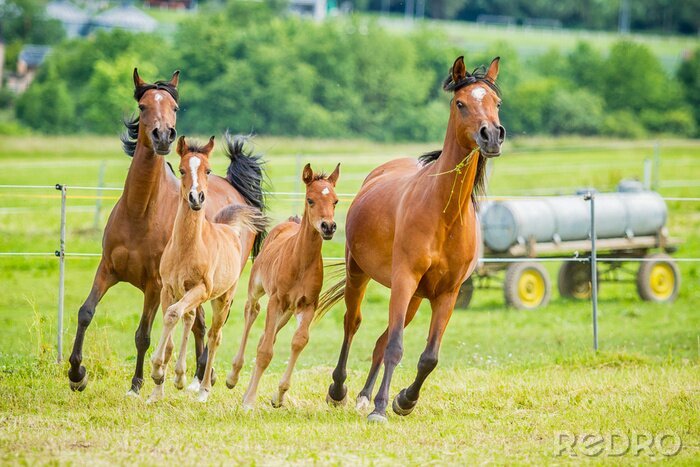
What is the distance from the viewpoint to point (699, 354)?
11703mm

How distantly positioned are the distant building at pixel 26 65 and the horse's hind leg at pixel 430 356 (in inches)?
2053

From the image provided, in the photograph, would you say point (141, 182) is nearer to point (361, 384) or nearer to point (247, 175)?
point (247, 175)

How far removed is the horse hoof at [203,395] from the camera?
8570 mm

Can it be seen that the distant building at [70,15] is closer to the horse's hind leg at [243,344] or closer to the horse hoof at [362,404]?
the horse's hind leg at [243,344]

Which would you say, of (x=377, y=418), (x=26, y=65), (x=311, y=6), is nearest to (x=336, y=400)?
(x=377, y=418)

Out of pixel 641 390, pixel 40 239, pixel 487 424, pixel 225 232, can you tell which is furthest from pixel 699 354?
pixel 40 239

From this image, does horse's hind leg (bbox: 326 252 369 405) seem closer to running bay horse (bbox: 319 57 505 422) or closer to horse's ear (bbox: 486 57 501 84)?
running bay horse (bbox: 319 57 505 422)

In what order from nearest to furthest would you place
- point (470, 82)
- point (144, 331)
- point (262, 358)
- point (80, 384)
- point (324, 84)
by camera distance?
point (470, 82) < point (262, 358) < point (80, 384) < point (144, 331) < point (324, 84)

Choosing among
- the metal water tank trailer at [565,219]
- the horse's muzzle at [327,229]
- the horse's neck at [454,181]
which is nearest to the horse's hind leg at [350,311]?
the horse's muzzle at [327,229]

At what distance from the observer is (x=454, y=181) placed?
7844 mm

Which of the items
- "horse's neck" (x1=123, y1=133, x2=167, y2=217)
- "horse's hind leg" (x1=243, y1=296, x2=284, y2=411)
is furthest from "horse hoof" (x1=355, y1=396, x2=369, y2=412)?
"horse's neck" (x1=123, y1=133, x2=167, y2=217)

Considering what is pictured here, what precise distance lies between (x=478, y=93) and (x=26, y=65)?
58.2 meters

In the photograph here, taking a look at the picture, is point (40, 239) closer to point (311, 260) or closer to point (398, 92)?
point (311, 260)

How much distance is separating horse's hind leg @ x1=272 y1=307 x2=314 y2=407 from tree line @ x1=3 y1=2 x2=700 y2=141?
3138 cm
